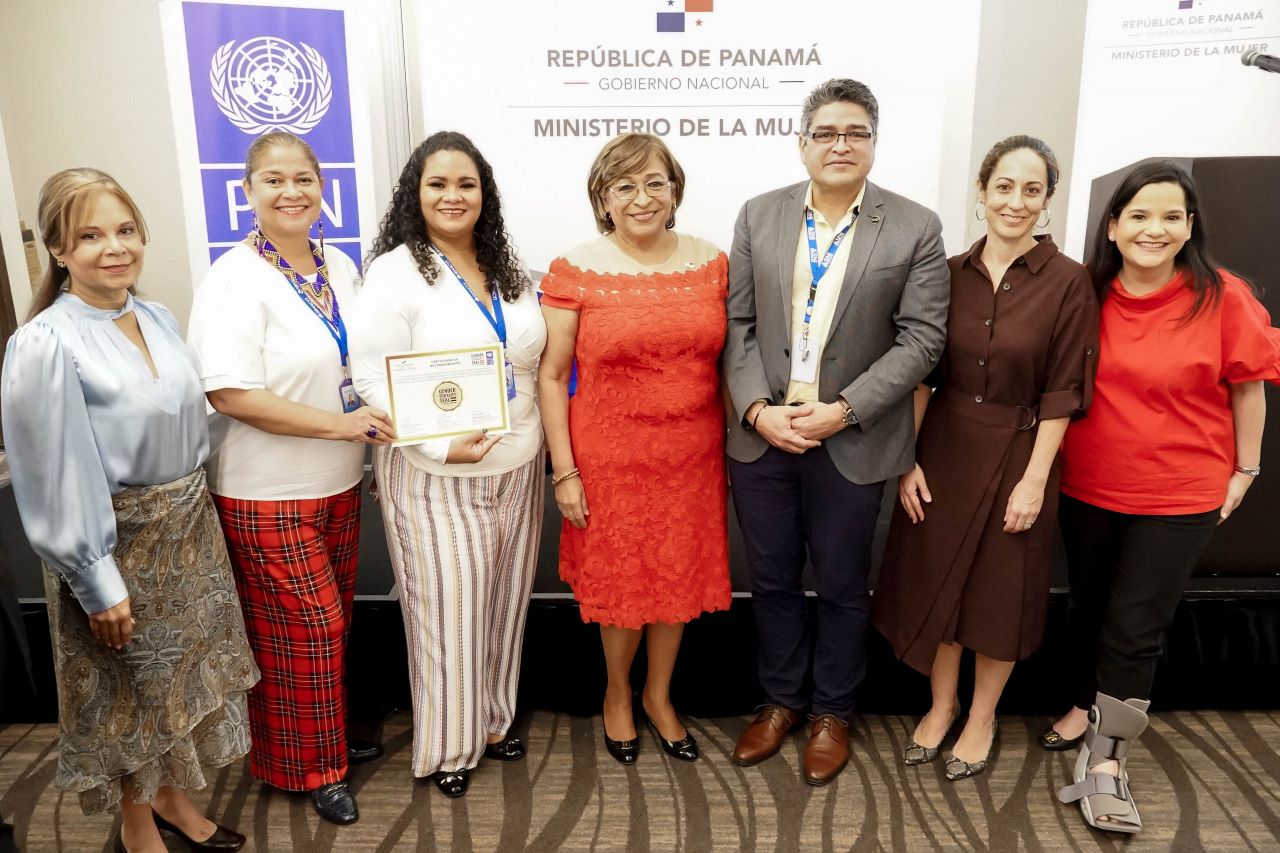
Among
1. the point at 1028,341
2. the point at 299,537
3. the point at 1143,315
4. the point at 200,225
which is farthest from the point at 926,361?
the point at 200,225

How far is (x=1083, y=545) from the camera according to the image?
212cm

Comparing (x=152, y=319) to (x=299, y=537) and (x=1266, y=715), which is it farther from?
(x=1266, y=715)

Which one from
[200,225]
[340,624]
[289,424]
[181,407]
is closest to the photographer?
[181,407]

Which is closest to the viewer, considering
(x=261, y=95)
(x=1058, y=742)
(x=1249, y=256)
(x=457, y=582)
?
(x=457, y=582)

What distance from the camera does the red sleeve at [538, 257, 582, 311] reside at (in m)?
1.91

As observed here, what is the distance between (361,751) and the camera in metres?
2.31

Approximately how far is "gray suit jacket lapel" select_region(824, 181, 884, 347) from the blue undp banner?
216cm

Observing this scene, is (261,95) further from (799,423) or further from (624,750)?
(624,750)

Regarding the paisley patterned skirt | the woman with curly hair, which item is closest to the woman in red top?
the woman with curly hair

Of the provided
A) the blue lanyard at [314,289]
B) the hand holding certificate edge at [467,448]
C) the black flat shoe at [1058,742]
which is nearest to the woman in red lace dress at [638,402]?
the hand holding certificate edge at [467,448]

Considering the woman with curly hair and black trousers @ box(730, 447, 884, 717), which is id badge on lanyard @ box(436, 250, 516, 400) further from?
black trousers @ box(730, 447, 884, 717)

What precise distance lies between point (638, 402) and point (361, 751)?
1.30m

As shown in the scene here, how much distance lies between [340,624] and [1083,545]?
1.89 m

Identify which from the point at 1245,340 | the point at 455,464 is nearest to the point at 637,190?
the point at 455,464
